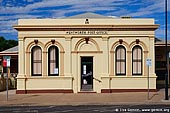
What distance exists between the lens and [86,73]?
95.3 feet

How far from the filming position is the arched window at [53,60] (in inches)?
1127

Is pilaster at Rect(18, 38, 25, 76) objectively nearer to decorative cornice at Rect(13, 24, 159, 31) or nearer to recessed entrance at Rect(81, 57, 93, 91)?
decorative cornice at Rect(13, 24, 159, 31)

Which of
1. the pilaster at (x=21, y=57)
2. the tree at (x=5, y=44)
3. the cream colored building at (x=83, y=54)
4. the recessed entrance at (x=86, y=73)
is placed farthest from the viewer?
the tree at (x=5, y=44)

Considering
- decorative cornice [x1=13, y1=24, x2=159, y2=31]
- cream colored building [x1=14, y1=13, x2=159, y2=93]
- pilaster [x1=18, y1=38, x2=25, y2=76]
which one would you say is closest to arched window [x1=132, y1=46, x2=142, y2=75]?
cream colored building [x1=14, y1=13, x2=159, y2=93]

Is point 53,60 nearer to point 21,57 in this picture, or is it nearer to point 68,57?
point 68,57

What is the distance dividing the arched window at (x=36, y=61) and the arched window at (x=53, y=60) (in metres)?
0.68

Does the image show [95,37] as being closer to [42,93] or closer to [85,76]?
[85,76]

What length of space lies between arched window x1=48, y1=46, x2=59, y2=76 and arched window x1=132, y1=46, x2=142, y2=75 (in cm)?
579

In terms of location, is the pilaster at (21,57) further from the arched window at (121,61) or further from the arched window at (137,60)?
the arched window at (137,60)

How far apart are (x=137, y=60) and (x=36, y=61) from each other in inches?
302

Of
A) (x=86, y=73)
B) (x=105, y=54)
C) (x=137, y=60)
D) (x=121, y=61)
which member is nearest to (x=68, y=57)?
(x=86, y=73)

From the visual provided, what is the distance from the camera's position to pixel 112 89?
1123 inches

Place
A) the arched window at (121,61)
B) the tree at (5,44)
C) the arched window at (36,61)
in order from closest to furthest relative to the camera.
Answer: the arched window at (36,61), the arched window at (121,61), the tree at (5,44)

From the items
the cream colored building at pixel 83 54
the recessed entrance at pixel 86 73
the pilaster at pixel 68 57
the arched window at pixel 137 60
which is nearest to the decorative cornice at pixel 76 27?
the cream colored building at pixel 83 54
